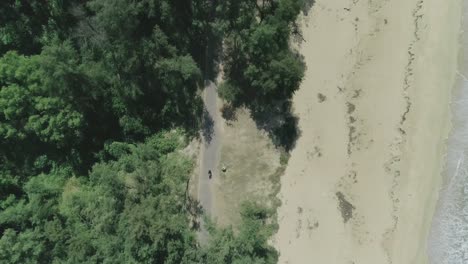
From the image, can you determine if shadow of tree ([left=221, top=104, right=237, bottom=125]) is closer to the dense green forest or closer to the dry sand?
the dense green forest

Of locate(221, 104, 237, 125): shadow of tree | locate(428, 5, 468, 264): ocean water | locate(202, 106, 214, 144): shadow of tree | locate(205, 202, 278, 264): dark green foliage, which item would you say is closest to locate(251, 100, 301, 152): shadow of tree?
locate(221, 104, 237, 125): shadow of tree

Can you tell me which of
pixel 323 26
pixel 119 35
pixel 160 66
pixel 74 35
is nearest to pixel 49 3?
pixel 74 35

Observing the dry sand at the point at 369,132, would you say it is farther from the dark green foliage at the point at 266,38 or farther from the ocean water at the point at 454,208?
the dark green foliage at the point at 266,38

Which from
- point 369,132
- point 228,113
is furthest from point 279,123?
point 369,132

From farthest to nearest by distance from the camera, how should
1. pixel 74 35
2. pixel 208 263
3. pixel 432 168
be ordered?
pixel 432 168 → pixel 74 35 → pixel 208 263

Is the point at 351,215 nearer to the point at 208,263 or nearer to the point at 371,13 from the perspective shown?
the point at 208,263
